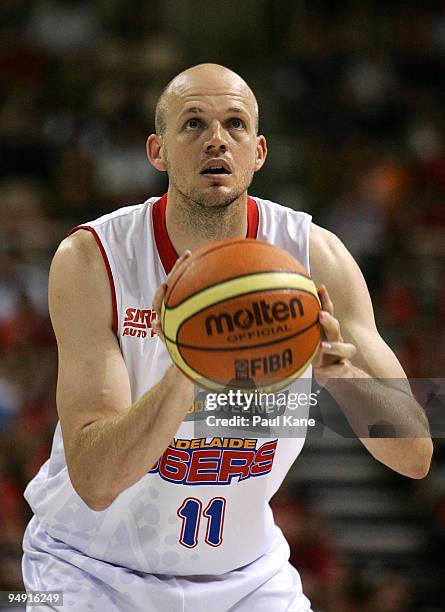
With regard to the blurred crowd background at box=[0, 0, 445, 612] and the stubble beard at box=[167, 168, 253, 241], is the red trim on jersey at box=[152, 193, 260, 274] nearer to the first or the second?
the stubble beard at box=[167, 168, 253, 241]

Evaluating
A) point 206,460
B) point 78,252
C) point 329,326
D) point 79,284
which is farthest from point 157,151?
point 329,326

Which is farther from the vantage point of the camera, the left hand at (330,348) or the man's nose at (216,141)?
the man's nose at (216,141)

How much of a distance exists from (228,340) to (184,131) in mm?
1021

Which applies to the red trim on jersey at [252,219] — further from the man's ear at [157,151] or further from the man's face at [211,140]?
the man's ear at [157,151]

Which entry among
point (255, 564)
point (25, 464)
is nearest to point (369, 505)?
point (25, 464)

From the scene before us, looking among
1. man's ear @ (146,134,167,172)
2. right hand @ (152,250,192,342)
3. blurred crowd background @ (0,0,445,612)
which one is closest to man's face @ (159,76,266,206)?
man's ear @ (146,134,167,172)

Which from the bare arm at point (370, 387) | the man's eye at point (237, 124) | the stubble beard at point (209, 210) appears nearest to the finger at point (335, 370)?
the bare arm at point (370, 387)

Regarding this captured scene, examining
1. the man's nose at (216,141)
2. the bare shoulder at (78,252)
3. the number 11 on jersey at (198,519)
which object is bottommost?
the number 11 on jersey at (198,519)

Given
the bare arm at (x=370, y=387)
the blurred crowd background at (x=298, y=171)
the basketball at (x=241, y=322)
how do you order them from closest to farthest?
1. the basketball at (x=241, y=322)
2. the bare arm at (x=370, y=387)
3. the blurred crowd background at (x=298, y=171)

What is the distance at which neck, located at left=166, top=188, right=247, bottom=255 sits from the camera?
134 inches

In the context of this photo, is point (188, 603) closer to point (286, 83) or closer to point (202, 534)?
point (202, 534)

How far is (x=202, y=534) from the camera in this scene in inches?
134

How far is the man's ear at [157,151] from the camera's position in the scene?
3.62 metres

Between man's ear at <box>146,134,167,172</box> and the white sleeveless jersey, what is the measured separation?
27 cm
